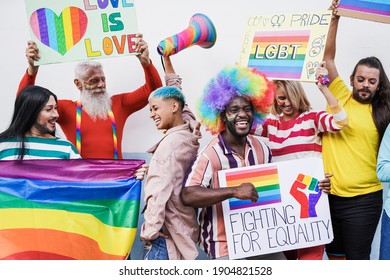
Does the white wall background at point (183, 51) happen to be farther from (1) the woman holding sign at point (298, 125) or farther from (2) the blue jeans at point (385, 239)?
(2) the blue jeans at point (385, 239)

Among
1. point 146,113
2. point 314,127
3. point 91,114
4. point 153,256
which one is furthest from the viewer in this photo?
point 146,113

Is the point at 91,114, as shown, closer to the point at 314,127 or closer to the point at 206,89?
the point at 206,89

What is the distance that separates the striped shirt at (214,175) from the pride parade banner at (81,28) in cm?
106

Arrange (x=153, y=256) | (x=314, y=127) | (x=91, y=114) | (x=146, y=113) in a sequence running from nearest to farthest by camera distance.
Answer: (x=153, y=256) → (x=314, y=127) → (x=91, y=114) → (x=146, y=113)

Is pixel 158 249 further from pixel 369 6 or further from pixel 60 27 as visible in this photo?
pixel 369 6

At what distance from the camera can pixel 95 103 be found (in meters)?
4.04

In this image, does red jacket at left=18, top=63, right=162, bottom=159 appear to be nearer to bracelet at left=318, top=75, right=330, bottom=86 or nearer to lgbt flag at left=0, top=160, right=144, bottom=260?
lgbt flag at left=0, top=160, right=144, bottom=260

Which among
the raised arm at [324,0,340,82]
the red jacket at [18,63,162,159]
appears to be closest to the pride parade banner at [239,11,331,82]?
the raised arm at [324,0,340,82]

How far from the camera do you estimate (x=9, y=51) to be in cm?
480

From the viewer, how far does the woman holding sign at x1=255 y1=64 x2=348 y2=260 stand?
11.3 feet

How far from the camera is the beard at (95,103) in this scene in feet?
13.2

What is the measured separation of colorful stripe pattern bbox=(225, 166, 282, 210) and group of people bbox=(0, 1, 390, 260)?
76 mm
